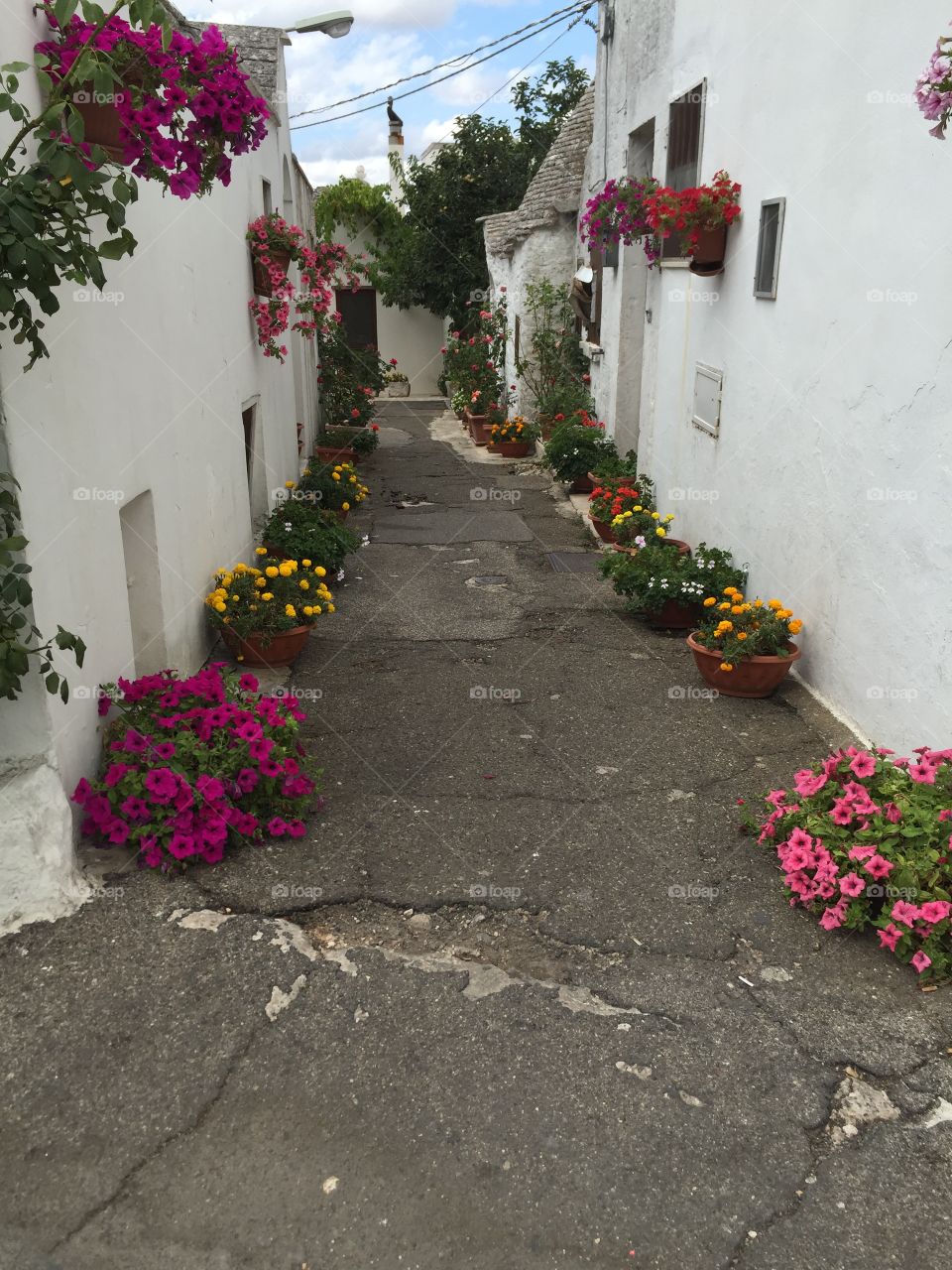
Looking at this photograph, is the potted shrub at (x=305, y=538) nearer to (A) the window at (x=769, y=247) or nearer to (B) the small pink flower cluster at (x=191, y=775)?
(B) the small pink flower cluster at (x=191, y=775)

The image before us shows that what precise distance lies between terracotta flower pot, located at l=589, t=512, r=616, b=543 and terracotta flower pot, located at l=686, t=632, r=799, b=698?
370cm

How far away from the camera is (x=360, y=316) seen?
86.2 ft

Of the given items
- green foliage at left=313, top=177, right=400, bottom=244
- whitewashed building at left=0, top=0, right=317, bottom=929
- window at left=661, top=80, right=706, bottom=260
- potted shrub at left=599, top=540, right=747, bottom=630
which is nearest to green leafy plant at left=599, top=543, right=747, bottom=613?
potted shrub at left=599, top=540, right=747, bottom=630

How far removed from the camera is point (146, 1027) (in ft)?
11.5

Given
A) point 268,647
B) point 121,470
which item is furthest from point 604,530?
point 121,470

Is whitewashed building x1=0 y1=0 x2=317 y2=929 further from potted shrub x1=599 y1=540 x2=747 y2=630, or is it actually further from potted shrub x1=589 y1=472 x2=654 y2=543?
potted shrub x1=589 y1=472 x2=654 y2=543

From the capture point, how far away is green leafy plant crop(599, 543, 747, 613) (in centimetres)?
758

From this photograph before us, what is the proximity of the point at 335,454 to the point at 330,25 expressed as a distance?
6.14 metres

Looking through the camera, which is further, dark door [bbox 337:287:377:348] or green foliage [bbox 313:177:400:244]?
dark door [bbox 337:287:377:348]

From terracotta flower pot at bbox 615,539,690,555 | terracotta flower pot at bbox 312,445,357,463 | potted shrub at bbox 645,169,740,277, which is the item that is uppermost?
potted shrub at bbox 645,169,740,277

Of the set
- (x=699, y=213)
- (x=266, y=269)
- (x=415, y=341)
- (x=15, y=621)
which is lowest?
(x=15, y=621)

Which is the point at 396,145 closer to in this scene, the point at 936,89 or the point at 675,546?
the point at 675,546

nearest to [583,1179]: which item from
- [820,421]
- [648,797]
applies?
[648,797]

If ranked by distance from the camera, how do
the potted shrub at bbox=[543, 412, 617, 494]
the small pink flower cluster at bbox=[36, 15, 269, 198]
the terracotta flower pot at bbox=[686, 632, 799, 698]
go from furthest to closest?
the potted shrub at bbox=[543, 412, 617, 494], the terracotta flower pot at bbox=[686, 632, 799, 698], the small pink flower cluster at bbox=[36, 15, 269, 198]
